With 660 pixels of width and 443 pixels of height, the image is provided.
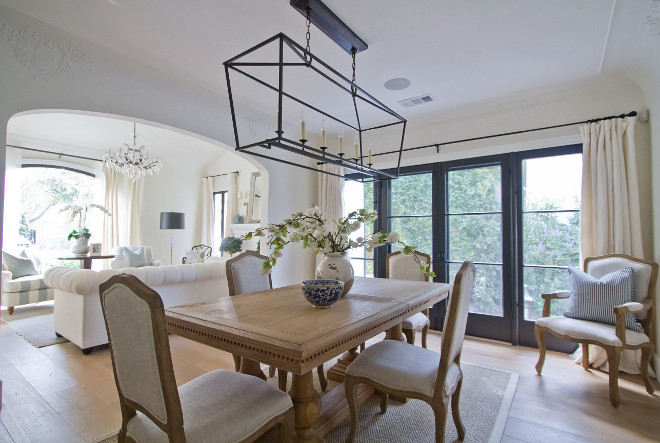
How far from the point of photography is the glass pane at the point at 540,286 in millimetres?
3277

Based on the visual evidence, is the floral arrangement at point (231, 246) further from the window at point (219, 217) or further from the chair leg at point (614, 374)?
the chair leg at point (614, 374)

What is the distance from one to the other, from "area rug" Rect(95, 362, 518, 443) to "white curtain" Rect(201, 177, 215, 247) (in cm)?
547

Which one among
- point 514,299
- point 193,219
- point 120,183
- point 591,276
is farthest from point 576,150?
point 120,183

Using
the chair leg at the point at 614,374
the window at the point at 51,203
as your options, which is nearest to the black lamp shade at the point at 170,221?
the window at the point at 51,203

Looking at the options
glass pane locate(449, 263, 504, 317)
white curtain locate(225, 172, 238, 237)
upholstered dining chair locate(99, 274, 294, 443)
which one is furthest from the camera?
white curtain locate(225, 172, 238, 237)

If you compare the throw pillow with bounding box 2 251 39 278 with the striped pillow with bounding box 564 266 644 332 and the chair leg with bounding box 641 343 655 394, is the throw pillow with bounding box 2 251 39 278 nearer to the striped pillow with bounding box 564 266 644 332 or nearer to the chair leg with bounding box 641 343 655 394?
the striped pillow with bounding box 564 266 644 332

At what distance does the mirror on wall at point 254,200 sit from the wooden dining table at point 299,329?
4.22 metres

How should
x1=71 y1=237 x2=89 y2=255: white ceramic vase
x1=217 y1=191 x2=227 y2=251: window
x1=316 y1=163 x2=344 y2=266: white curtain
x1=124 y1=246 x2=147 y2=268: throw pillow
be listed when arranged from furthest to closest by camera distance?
x1=217 y1=191 x2=227 y2=251: window < x1=124 y1=246 x2=147 y2=268: throw pillow < x1=71 y1=237 x2=89 y2=255: white ceramic vase < x1=316 y1=163 x2=344 y2=266: white curtain

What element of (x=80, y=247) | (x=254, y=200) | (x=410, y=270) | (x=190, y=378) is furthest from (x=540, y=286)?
(x=80, y=247)

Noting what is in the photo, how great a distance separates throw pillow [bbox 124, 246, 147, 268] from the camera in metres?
5.41

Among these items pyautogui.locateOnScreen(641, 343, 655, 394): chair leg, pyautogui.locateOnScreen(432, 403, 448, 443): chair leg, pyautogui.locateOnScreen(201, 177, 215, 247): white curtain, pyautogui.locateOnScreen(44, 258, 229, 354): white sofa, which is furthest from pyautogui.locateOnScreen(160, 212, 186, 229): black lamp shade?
pyautogui.locateOnScreen(641, 343, 655, 394): chair leg

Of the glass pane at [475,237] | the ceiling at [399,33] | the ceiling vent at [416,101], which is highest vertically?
the ceiling at [399,33]

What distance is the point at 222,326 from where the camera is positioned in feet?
4.71

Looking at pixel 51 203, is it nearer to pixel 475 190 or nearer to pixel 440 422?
pixel 475 190
